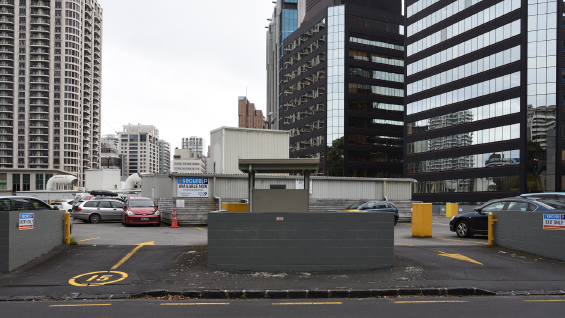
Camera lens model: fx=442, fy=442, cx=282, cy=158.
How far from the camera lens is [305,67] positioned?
8775 centimetres

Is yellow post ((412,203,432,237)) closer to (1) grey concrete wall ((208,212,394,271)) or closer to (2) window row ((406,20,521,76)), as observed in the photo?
(1) grey concrete wall ((208,212,394,271))

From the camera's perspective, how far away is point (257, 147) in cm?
2895

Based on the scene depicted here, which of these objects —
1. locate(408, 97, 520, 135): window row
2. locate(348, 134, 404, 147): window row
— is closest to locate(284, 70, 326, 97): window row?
locate(348, 134, 404, 147): window row

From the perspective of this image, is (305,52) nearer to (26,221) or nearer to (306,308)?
(26,221)

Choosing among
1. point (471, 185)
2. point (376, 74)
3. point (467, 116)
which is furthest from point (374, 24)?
point (471, 185)

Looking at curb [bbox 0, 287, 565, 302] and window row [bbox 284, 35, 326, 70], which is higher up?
window row [bbox 284, 35, 326, 70]

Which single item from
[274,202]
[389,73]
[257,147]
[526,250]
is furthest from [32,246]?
[389,73]

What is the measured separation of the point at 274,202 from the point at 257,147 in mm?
17107

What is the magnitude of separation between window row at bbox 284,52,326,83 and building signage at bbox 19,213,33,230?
74375 millimetres

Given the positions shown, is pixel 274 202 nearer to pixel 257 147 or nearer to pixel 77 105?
pixel 257 147

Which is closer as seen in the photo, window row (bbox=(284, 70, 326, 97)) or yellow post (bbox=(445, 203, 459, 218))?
yellow post (bbox=(445, 203, 459, 218))

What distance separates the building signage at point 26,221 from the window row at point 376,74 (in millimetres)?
73330

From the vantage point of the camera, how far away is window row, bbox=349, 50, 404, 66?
3162 inches

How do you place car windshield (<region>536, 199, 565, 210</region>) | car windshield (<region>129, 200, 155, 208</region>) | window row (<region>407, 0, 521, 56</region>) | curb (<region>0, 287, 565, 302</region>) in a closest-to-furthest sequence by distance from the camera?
1. curb (<region>0, 287, 565, 302</region>)
2. car windshield (<region>536, 199, 565, 210</region>)
3. car windshield (<region>129, 200, 155, 208</region>)
4. window row (<region>407, 0, 521, 56</region>)
